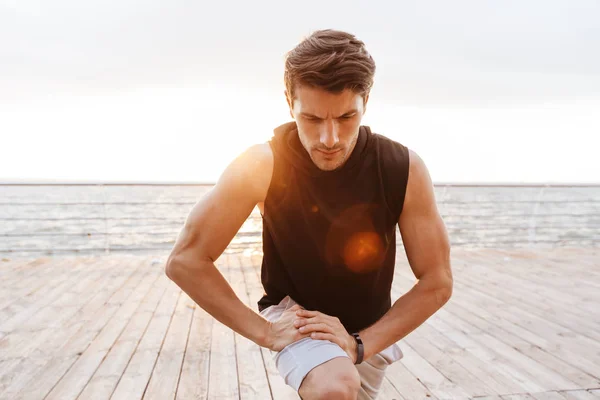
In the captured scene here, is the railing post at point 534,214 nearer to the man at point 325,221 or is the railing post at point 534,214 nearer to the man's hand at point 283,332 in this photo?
the man at point 325,221

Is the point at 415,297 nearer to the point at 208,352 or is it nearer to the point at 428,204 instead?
the point at 428,204

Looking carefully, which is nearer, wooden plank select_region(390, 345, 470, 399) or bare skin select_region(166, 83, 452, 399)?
bare skin select_region(166, 83, 452, 399)

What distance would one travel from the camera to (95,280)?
4188mm

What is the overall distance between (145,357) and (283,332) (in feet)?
5.37

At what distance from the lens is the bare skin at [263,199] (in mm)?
1135

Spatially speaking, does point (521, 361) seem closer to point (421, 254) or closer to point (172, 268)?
point (421, 254)

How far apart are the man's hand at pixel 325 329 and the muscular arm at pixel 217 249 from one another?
12 centimetres

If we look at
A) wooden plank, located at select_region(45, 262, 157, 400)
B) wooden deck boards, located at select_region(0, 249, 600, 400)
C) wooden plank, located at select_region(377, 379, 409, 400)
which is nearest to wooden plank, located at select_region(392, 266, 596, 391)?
wooden deck boards, located at select_region(0, 249, 600, 400)

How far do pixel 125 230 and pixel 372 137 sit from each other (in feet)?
15.7

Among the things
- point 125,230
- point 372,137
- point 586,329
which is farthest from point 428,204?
point 125,230

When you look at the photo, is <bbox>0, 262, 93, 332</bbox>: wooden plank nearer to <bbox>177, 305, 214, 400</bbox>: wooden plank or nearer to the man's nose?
<bbox>177, 305, 214, 400</bbox>: wooden plank

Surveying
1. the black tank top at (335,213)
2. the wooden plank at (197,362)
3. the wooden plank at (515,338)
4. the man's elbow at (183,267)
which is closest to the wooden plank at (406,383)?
the wooden plank at (515,338)

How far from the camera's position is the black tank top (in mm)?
1224

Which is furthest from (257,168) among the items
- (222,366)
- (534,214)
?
(534,214)
